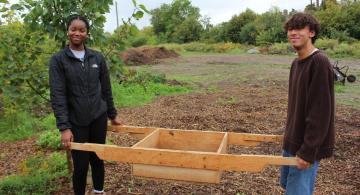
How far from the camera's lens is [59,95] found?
13.0ft

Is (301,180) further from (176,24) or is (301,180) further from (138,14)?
(176,24)

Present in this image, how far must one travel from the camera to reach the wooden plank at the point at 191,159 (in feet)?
10.9

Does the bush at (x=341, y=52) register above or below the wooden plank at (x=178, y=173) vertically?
above

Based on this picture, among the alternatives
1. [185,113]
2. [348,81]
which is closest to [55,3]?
[185,113]

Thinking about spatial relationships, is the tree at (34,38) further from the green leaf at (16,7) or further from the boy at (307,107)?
the boy at (307,107)

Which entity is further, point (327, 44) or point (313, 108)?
→ point (327, 44)

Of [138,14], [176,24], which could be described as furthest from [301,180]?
[176,24]

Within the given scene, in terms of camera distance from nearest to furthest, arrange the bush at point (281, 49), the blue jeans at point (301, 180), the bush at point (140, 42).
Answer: the blue jeans at point (301, 180)
the bush at point (281, 49)
the bush at point (140, 42)

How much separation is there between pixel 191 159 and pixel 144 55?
1125 inches

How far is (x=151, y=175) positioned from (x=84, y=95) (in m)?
1.03

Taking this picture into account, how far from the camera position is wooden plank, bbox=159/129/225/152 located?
4570mm

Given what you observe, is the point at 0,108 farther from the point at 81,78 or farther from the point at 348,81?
the point at 348,81

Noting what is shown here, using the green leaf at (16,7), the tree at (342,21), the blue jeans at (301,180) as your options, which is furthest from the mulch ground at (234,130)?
the tree at (342,21)

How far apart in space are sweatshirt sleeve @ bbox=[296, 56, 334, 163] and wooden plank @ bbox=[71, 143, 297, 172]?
0.20m
